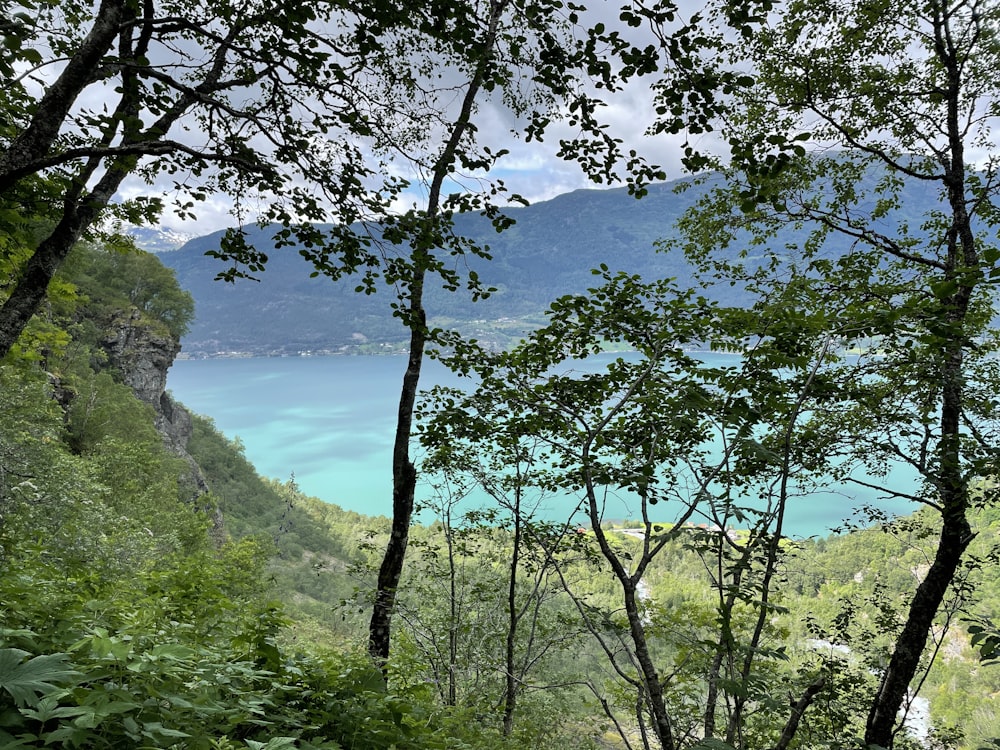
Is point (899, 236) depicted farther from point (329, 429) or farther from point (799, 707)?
point (329, 429)

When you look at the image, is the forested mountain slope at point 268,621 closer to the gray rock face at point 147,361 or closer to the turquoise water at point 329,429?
the gray rock face at point 147,361

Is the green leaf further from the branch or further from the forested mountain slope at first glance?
the branch

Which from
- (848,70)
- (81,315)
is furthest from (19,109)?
(81,315)

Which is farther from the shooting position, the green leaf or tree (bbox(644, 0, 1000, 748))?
tree (bbox(644, 0, 1000, 748))

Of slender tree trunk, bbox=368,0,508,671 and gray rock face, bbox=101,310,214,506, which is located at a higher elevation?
gray rock face, bbox=101,310,214,506

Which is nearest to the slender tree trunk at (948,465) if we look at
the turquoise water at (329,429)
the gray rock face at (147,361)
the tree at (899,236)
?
the tree at (899,236)

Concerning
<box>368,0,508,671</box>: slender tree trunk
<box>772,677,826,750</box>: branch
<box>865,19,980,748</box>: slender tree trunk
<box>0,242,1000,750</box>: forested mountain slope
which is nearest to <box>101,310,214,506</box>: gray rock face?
<box>0,242,1000,750</box>: forested mountain slope

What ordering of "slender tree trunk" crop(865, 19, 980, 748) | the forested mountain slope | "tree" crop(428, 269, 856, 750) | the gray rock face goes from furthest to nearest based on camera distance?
the gray rock face, "slender tree trunk" crop(865, 19, 980, 748), "tree" crop(428, 269, 856, 750), the forested mountain slope

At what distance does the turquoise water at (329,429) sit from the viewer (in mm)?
65875

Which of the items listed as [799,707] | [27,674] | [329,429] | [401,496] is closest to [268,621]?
[27,674]

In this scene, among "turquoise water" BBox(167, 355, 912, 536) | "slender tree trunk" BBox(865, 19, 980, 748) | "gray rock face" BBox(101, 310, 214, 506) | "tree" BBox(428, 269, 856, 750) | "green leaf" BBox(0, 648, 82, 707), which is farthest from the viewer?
"turquoise water" BBox(167, 355, 912, 536)

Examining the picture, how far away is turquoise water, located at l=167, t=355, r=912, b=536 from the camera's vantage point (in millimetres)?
65875

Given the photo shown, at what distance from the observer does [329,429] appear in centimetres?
11669

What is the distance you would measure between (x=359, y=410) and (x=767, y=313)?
5226 inches
